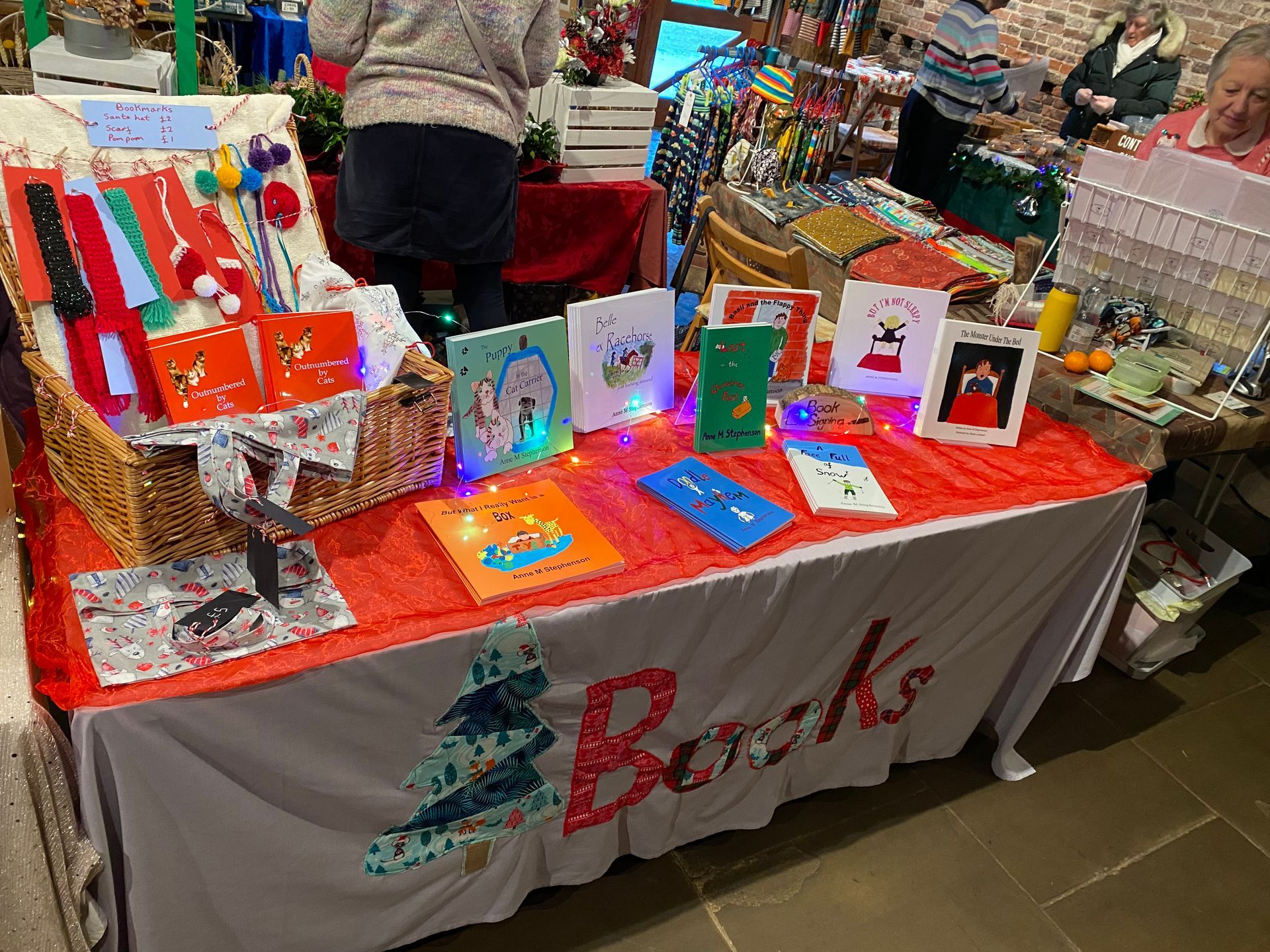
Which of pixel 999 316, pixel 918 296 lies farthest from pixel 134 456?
pixel 999 316

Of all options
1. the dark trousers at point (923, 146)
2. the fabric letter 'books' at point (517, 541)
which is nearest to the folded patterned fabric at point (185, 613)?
the fabric letter 'books' at point (517, 541)

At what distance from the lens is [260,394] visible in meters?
1.42

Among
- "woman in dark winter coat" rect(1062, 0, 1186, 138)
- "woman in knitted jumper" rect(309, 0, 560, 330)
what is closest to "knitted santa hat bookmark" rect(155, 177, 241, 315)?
"woman in knitted jumper" rect(309, 0, 560, 330)

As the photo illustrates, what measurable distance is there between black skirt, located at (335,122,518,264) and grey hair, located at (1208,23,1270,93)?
1.78m

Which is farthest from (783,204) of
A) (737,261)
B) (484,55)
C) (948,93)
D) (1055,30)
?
(1055,30)

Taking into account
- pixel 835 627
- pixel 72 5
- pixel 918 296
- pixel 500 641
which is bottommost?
pixel 835 627

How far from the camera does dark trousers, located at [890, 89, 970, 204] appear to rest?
13.7 feet

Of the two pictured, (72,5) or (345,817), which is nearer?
(345,817)

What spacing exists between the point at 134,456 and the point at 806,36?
18.3 feet

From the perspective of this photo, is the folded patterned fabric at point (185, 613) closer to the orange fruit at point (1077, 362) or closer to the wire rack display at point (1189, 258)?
the orange fruit at point (1077, 362)

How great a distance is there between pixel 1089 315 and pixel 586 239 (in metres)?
1.72

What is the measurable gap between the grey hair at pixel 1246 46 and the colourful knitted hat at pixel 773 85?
243cm

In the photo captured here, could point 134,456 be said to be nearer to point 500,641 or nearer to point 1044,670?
point 500,641

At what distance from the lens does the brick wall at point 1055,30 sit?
17.8ft
